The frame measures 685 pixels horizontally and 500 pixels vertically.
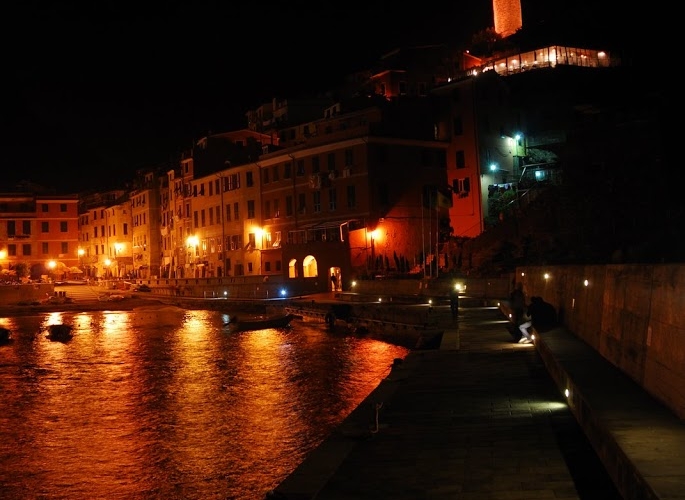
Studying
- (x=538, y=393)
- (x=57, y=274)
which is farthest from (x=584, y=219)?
(x=57, y=274)

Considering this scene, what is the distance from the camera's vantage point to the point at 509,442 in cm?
1042

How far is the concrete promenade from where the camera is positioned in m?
8.03

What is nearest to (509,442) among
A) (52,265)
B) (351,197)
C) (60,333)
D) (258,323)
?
(258,323)

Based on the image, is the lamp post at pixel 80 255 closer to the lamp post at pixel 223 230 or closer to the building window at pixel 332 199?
the lamp post at pixel 223 230

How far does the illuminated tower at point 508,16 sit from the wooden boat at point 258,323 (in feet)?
186

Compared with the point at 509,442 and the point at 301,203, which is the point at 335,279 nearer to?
the point at 301,203

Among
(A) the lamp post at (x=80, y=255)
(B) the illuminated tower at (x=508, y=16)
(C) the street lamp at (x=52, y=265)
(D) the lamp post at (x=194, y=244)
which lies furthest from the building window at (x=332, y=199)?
(A) the lamp post at (x=80, y=255)

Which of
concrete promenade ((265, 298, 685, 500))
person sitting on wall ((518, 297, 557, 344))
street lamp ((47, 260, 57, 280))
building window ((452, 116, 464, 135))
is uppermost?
building window ((452, 116, 464, 135))

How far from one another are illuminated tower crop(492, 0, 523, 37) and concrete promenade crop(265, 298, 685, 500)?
78825mm

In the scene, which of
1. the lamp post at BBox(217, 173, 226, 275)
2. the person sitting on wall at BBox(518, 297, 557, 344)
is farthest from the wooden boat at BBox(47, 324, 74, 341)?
the person sitting on wall at BBox(518, 297, 557, 344)

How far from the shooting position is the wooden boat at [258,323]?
1764 inches

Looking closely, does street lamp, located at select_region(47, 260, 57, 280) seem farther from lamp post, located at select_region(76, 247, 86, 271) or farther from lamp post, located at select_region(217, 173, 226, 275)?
lamp post, located at select_region(217, 173, 226, 275)

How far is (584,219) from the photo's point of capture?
3266 centimetres

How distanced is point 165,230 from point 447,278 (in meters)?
53.7
